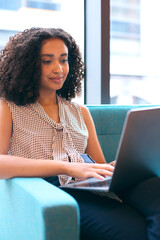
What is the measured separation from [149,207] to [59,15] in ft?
5.49

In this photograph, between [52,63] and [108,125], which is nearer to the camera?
[52,63]

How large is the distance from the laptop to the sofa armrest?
126 mm

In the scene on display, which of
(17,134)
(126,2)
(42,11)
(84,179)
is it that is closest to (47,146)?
(17,134)

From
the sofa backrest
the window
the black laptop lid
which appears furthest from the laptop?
the window

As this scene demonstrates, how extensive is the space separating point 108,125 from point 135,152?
916 millimetres

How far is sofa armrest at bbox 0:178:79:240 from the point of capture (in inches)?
36.8

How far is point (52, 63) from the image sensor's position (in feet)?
5.02

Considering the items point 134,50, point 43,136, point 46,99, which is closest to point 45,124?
point 43,136

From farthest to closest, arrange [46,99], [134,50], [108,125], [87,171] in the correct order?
[134,50]
[108,125]
[46,99]
[87,171]

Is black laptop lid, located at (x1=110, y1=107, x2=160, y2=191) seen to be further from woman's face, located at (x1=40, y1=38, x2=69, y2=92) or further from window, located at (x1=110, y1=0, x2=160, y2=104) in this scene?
window, located at (x1=110, y1=0, x2=160, y2=104)

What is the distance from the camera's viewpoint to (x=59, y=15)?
93.1 inches

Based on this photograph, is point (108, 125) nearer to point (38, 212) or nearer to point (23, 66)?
point (23, 66)

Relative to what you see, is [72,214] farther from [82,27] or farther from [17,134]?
[82,27]

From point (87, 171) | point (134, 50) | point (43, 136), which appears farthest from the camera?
point (134, 50)
